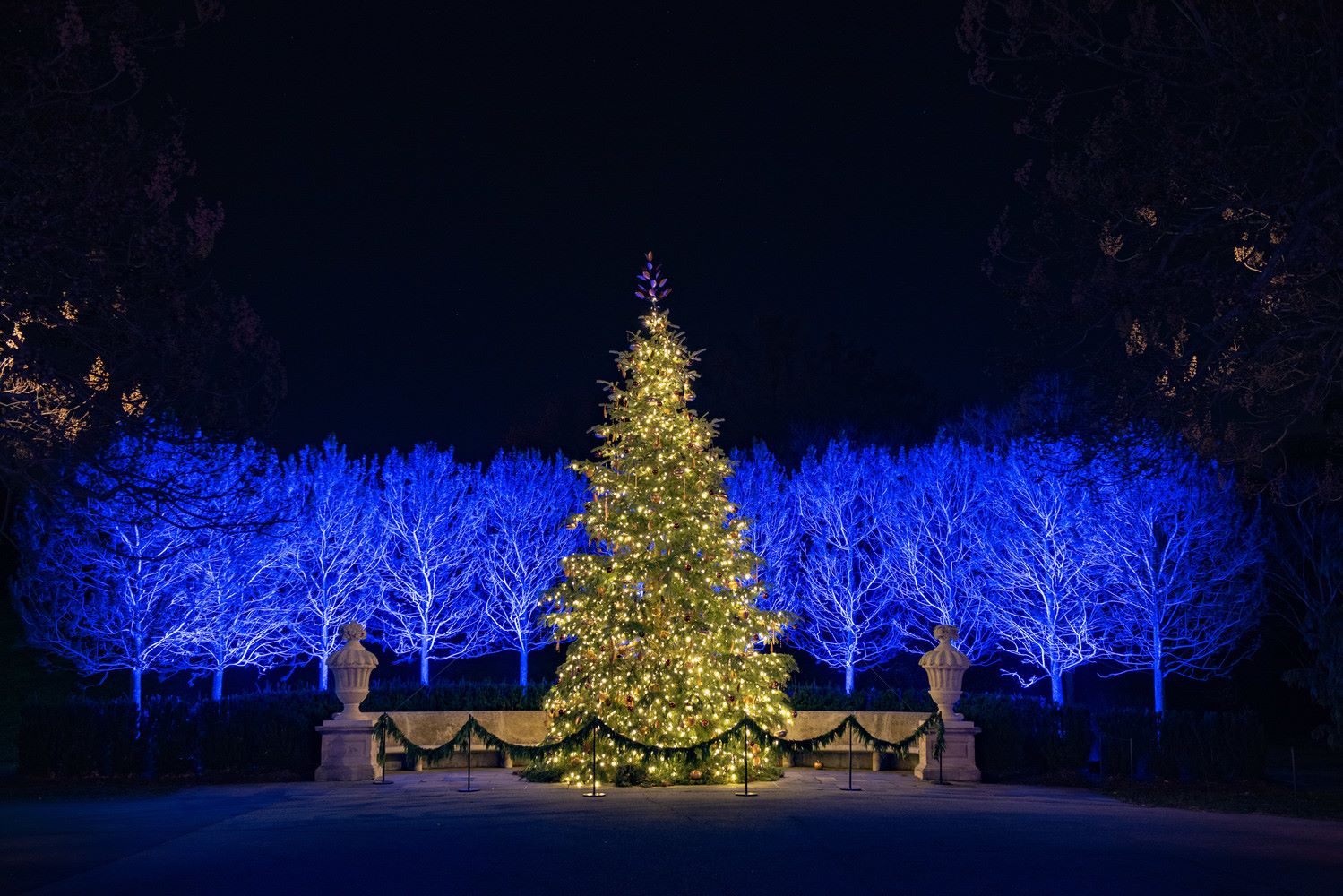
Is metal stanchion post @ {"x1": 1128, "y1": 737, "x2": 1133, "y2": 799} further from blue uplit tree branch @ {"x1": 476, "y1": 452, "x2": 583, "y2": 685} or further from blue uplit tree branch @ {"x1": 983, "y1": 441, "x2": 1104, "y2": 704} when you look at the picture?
blue uplit tree branch @ {"x1": 476, "y1": 452, "x2": 583, "y2": 685}

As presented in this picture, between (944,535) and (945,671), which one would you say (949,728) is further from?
(944,535)

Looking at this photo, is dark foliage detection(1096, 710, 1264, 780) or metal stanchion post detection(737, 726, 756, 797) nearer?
metal stanchion post detection(737, 726, 756, 797)

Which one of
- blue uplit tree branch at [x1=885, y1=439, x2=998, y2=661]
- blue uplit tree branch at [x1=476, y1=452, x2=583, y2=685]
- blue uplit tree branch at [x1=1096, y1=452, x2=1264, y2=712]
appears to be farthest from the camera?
blue uplit tree branch at [x1=476, y1=452, x2=583, y2=685]

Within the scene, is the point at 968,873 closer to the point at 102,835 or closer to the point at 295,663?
the point at 102,835

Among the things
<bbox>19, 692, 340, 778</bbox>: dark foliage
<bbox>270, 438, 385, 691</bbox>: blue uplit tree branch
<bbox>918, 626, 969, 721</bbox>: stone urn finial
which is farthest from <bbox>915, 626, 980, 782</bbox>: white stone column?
<bbox>270, 438, 385, 691</bbox>: blue uplit tree branch

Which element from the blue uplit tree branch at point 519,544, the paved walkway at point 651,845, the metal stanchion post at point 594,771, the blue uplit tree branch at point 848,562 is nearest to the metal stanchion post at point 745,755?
the paved walkway at point 651,845

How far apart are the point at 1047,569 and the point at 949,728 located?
1887 centimetres

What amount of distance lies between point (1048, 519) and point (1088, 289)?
25700 mm

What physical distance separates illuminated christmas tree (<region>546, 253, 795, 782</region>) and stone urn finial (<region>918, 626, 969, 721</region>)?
2.35 meters

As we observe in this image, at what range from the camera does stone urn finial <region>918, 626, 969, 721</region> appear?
18.9 metres

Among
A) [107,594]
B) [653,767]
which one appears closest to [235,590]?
[107,594]

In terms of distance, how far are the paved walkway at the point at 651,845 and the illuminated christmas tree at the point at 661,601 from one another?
4.18 feet

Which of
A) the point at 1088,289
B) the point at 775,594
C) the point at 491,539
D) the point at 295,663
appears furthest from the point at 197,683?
the point at 1088,289

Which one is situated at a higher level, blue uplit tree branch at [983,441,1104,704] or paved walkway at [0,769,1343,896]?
blue uplit tree branch at [983,441,1104,704]
